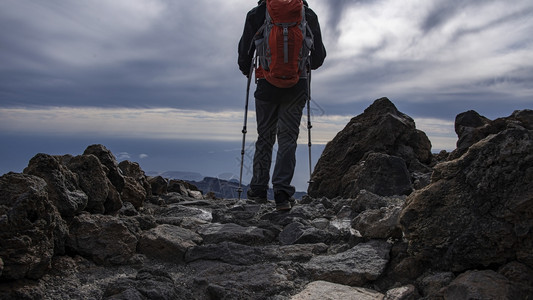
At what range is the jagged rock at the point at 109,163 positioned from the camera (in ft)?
28.5

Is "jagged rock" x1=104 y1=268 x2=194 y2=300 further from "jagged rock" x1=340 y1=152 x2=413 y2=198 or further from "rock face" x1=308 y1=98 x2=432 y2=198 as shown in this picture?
"rock face" x1=308 y1=98 x2=432 y2=198

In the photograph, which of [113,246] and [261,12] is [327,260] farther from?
[261,12]

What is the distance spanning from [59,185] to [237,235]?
2.93 meters

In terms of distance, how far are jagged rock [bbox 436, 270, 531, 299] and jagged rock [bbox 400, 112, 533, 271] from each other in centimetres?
27

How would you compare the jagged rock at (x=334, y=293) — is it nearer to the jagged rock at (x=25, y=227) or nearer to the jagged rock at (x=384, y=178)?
→ the jagged rock at (x=25, y=227)

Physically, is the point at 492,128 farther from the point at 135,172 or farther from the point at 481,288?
the point at 135,172

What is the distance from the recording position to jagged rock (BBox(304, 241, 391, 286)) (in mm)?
5547

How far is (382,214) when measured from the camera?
A: 6734 mm

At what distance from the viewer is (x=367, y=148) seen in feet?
43.4

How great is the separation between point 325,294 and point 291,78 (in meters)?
4.84

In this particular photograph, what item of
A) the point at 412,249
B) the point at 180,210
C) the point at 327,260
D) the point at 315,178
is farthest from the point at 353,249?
the point at 315,178

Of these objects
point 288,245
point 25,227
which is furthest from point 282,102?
point 25,227

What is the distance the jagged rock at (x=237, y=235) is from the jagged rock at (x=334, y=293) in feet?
6.55

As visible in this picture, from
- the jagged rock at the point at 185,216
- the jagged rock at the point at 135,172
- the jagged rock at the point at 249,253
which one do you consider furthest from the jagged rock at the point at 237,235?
the jagged rock at the point at 135,172
